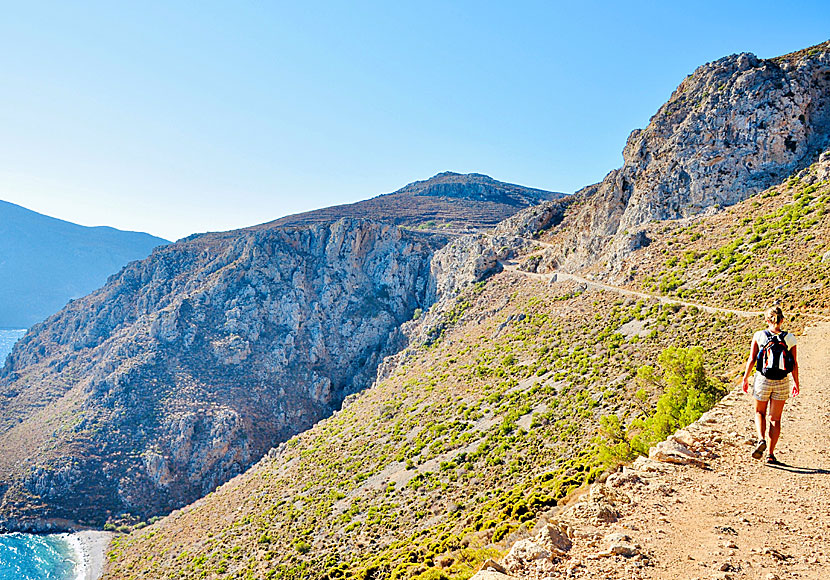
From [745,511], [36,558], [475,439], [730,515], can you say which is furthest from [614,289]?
[36,558]

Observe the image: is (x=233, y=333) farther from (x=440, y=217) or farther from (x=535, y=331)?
(x=440, y=217)

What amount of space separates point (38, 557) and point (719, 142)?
81801 millimetres

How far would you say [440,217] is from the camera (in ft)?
422

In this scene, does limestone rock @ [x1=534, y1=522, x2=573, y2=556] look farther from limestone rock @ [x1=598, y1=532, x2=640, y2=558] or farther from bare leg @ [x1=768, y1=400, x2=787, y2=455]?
bare leg @ [x1=768, y1=400, x2=787, y2=455]

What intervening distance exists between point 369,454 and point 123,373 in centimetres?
5504

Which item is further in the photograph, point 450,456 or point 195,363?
point 195,363

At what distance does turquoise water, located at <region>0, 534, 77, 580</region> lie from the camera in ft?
160

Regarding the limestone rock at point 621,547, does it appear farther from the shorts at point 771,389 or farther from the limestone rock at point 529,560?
the shorts at point 771,389

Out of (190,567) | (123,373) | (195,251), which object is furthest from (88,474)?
(195,251)

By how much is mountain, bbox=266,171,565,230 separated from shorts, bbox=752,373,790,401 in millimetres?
105749

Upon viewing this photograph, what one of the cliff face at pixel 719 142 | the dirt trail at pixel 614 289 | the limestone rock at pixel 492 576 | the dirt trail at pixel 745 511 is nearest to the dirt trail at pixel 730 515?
the dirt trail at pixel 745 511

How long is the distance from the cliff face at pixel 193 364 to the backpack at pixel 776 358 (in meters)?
67.3

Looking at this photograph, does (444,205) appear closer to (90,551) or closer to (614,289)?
(614,289)

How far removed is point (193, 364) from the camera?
2867 inches
